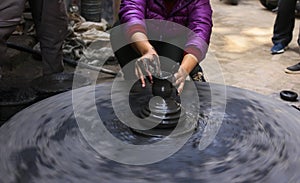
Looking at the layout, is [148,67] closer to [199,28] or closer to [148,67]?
[148,67]

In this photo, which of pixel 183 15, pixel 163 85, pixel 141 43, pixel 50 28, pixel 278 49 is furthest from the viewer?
pixel 278 49

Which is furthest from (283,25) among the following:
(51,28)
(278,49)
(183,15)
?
(183,15)

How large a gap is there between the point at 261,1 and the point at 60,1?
5135 millimetres

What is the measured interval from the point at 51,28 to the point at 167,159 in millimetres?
2159

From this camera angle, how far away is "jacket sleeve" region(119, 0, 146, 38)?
1983 mm

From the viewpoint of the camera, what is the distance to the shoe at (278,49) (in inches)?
201

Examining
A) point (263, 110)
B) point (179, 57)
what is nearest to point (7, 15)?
point (179, 57)

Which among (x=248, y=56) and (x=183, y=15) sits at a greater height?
(x=183, y=15)

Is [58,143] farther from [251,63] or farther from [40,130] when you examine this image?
[251,63]

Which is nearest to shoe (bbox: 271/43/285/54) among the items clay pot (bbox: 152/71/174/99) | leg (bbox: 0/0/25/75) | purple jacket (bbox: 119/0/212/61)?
purple jacket (bbox: 119/0/212/61)

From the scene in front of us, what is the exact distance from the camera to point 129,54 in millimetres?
2379

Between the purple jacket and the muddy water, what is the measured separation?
411 mm

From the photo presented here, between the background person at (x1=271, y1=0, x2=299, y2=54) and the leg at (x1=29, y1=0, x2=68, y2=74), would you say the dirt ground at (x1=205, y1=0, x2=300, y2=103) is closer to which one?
the background person at (x1=271, y1=0, x2=299, y2=54)

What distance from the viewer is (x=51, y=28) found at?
10.5ft
